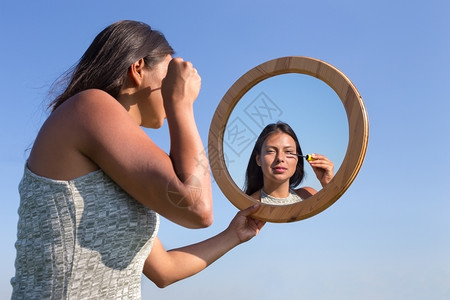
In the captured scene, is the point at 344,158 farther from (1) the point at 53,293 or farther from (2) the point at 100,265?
(1) the point at 53,293

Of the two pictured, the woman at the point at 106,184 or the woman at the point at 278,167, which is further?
the woman at the point at 278,167

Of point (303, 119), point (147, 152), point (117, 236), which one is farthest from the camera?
point (303, 119)

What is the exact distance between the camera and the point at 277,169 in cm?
220

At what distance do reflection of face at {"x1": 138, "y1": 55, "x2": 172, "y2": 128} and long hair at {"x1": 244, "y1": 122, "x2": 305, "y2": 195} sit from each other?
636 mm

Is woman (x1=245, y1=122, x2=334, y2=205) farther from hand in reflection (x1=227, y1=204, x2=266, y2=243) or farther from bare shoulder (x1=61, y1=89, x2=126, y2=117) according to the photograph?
bare shoulder (x1=61, y1=89, x2=126, y2=117)

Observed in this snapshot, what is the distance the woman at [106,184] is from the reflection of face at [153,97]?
3cm

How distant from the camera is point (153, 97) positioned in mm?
1710

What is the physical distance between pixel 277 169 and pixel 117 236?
0.93 m

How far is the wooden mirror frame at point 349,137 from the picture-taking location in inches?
77.2

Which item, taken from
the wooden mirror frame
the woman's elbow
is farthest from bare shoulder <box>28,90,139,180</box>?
the wooden mirror frame

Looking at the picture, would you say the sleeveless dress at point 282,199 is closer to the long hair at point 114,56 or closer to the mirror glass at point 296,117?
the mirror glass at point 296,117

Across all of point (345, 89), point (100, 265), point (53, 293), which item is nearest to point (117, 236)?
point (100, 265)

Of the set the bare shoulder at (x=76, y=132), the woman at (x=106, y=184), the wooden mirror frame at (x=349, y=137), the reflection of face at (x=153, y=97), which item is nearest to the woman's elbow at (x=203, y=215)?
the woman at (x=106, y=184)

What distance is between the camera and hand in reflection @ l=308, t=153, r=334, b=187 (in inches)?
79.6
